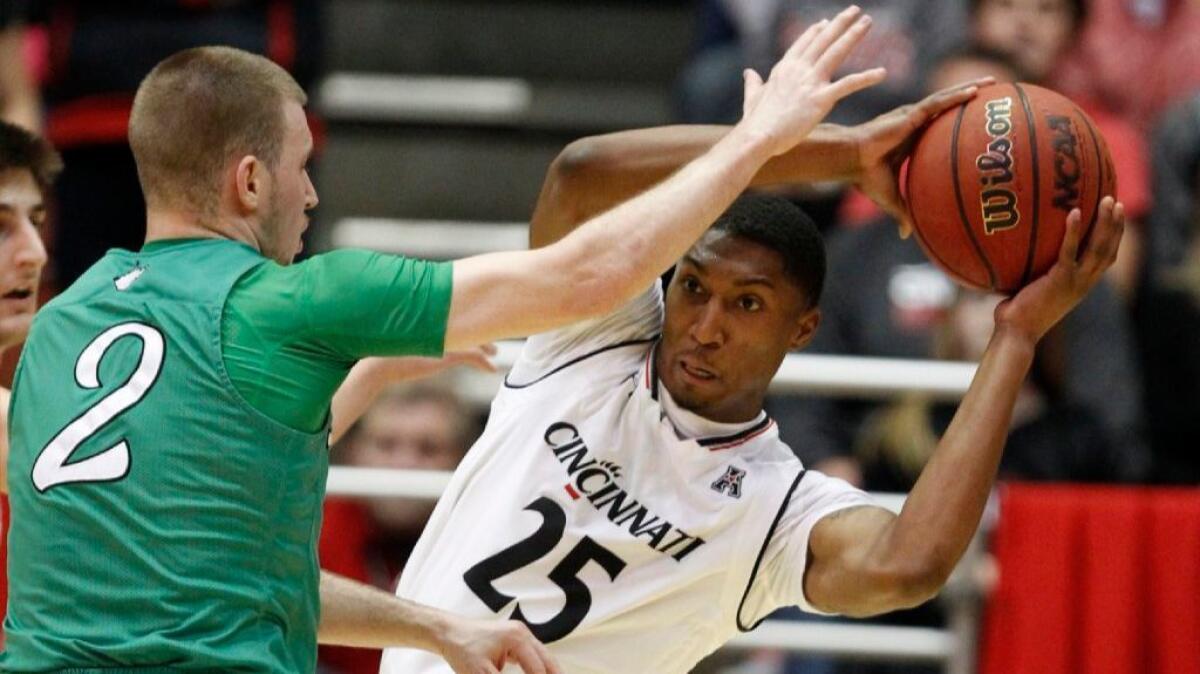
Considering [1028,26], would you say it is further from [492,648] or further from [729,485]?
[492,648]

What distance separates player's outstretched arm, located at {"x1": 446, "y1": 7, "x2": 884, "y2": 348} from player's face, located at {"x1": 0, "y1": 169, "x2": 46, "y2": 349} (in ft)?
4.25

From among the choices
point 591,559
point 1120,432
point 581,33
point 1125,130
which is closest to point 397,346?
point 591,559

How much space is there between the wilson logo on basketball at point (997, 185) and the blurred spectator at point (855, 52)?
146 inches

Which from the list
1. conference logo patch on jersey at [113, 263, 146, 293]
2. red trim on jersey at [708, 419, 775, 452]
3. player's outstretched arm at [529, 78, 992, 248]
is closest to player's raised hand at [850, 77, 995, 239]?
player's outstretched arm at [529, 78, 992, 248]

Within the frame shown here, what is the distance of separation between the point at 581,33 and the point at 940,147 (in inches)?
193

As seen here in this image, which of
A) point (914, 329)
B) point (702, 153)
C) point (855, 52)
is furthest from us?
point (855, 52)

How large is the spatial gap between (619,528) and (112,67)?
13.3 feet

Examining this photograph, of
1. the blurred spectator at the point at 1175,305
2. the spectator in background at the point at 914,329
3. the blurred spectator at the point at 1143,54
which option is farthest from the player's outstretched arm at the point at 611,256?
the blurred spectator at the point at 1143,54

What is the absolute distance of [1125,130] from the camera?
789 centimetres

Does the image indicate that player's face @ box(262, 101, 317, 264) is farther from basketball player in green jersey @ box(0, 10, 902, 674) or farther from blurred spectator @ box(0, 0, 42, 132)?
blurred spectator @ box(0, 0, 42, 132)

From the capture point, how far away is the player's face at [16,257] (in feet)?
14.9

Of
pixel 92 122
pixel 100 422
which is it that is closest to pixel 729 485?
pixel 100 422

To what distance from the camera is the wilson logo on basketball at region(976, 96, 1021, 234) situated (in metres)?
4.06

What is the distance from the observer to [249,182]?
3.76 m
